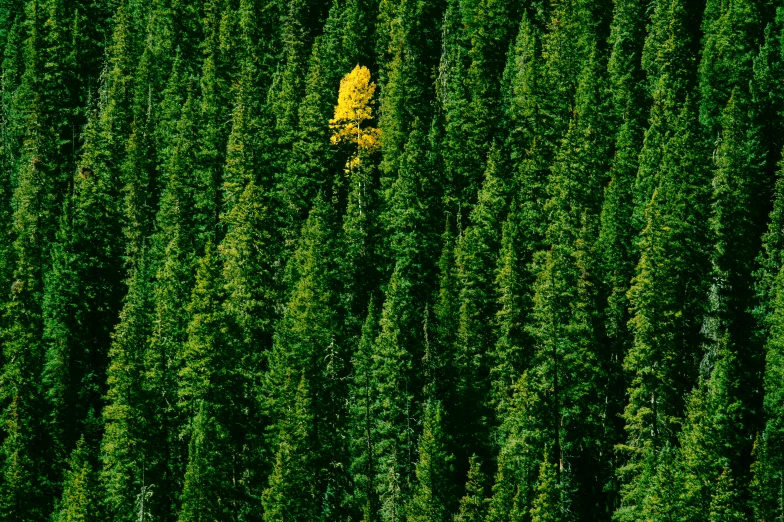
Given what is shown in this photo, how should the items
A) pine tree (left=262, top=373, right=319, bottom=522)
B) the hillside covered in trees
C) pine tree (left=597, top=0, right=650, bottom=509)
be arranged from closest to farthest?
Answer: 1. pine tree (left=262, top=373, right=319, bottom=522)
2. the hillside covered in trees
3. pine tree (left=597, top=0, right=650, bottom=509)

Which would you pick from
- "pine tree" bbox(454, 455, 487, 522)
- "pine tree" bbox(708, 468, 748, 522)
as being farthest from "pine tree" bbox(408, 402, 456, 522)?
"pine tree" bbox(708, 468, 748, 522)

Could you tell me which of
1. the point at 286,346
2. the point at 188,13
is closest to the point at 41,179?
the point at 188,13

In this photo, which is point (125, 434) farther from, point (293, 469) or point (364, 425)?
point (364, 425)

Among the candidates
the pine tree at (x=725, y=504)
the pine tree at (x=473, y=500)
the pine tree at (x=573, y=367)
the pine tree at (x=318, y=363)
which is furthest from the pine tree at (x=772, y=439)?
the pine tree at (x=318, y=363)

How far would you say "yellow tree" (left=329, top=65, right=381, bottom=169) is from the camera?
8012 centimetres

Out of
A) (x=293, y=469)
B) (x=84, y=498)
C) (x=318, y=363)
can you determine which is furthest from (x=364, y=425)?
(x=84, y=498)

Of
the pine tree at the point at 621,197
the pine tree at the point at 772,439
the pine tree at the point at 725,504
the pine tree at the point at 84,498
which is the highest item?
the pine tree at the point at 621,197

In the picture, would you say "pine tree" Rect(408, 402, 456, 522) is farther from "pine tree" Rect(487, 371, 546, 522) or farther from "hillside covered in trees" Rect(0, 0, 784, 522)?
"pine tree" Rect(487, 371, 546, 522)

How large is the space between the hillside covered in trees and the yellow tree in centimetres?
27

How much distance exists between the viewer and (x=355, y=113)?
81.3 meters

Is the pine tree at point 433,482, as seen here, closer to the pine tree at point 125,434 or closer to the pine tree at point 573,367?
the pine tree at point 573,367

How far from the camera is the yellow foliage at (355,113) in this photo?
263ft

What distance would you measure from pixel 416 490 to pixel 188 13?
202 feet

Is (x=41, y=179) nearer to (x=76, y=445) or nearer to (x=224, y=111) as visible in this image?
(x=224, y=111)
